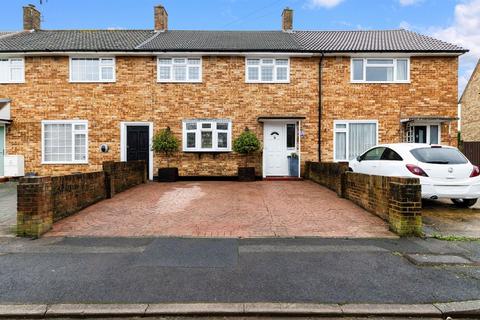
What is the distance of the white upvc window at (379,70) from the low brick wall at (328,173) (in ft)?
15.5

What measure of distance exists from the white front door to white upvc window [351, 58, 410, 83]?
4.05 m

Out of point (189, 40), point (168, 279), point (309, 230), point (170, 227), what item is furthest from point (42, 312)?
point (189, 40)

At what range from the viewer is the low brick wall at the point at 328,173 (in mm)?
9061

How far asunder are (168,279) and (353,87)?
1267cm

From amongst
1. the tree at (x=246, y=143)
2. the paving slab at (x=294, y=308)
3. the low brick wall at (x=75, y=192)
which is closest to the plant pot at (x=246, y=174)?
the tree at (x=246, y=143)

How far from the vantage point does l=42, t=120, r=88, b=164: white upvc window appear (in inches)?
541

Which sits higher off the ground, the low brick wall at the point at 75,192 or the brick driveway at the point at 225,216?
the low brick wall at the point at 75,192

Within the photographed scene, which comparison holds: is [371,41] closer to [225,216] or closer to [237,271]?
[225,216]

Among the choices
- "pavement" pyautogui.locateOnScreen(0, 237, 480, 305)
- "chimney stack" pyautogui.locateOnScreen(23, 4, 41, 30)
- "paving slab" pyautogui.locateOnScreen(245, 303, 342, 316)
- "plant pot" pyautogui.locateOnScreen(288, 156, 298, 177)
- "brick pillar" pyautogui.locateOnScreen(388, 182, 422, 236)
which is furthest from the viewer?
"chimney stack" pyautogui.locateOnScreen(23, 4, 41, 30)

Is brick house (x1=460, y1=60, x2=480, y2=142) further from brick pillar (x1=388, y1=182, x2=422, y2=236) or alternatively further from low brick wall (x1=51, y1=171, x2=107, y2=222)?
low brick wall (x1=51, y1=171, x2=107, y2=222)

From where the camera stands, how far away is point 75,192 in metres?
7.17

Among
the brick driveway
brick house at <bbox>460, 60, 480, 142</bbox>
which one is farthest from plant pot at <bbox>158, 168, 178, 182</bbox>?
brick house at <bbox>460, 60, 480, 142</bbox>

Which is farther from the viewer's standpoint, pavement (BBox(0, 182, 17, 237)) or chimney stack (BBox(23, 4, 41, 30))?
chimney stack (BBox(23, 4, 41, 30))

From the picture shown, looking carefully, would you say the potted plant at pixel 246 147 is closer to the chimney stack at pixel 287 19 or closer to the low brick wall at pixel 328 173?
the low brick wall at pixel 328 173
